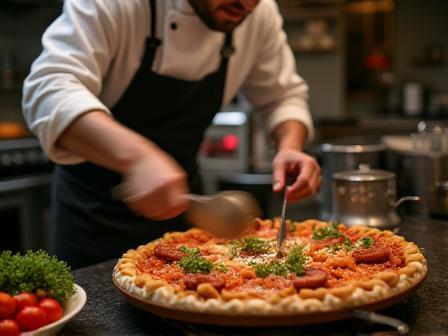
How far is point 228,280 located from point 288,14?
187 inches

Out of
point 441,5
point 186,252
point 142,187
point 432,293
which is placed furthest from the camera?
point 441,5

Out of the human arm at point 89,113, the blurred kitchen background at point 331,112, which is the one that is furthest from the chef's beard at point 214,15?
the blurred kitchen background at point 331,112

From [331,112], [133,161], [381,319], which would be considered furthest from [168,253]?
[331,112]

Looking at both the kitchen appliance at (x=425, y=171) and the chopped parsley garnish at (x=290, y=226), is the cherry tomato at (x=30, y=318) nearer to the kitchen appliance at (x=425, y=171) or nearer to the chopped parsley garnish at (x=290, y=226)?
the chopped parsley garnish at (x=290, y=226)

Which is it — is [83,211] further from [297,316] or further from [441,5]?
[441,5]

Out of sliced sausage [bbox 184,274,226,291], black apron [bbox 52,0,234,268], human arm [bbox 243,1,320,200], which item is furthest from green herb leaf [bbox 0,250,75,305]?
human arm [bbox 243,1,320,200]

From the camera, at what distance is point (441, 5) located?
6.73m

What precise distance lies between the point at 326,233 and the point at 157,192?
62 cm

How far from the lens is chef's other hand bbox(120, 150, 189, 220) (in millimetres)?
1181

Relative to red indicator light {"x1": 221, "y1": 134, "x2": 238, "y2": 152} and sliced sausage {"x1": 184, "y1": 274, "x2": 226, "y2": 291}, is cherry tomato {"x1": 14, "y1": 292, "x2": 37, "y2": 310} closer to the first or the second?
sliced sausage {"x1": 184, "y1": 274, "x2": 226, "y2": 291}

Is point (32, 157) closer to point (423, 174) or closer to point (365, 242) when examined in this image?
point (423, 174)

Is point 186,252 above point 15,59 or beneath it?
beneath

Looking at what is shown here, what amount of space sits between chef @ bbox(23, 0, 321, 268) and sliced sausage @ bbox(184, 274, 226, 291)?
1.00 feet

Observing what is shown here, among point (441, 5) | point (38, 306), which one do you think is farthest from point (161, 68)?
point (441, 5)
